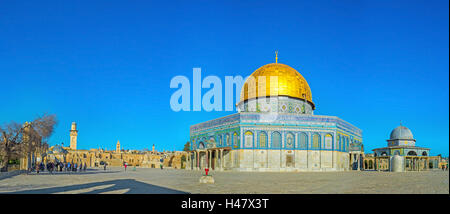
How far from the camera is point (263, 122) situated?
4122 centimetres

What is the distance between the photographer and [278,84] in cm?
4706

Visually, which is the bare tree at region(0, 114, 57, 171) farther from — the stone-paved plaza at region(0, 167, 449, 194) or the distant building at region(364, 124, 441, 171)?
the distant building at region(364, 124, 441, 171)

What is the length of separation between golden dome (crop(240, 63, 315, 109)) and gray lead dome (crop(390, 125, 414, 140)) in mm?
26323

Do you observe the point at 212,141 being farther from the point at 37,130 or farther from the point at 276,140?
the point at 37,130

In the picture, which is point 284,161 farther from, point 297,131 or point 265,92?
point 265,92

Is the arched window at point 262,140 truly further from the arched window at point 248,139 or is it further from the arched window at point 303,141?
the arched window at point 303,141

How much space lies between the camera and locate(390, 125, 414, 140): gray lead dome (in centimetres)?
6694

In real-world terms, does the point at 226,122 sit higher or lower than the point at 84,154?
higher

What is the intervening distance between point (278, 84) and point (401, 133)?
33114mm

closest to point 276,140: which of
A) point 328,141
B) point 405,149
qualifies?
point 328,141

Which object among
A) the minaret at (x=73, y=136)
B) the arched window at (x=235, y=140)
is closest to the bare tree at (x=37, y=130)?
the arched window at (x=235, y=140)

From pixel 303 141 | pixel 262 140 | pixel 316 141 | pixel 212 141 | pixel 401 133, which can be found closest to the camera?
pixel 262 140
